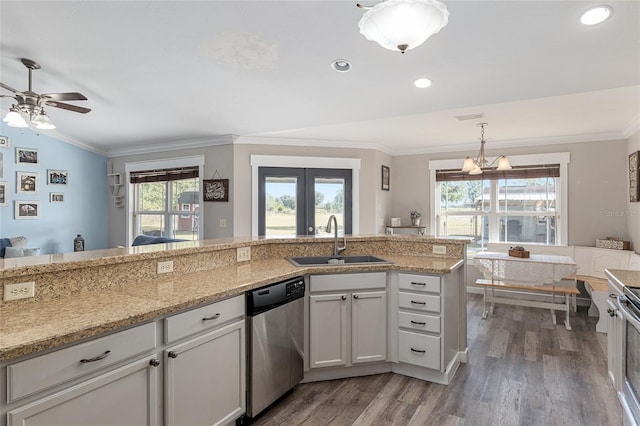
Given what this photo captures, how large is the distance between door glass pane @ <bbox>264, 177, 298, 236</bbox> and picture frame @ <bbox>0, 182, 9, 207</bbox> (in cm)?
367

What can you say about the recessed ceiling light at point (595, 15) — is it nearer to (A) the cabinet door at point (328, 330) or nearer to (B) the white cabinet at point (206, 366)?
(A) the cabinet door at point (328, 330)

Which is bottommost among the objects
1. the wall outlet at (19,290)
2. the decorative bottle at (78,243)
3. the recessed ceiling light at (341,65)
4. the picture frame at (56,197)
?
the decorative bottle at (78,243)

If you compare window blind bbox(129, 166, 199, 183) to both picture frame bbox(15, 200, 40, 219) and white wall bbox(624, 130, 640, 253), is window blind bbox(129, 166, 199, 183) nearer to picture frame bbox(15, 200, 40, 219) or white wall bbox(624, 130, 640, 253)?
picture frame bbox(15, 200, 40, 219)

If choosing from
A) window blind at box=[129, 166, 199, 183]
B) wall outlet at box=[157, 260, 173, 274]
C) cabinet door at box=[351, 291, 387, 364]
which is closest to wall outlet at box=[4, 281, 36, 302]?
wall outlet at box=[157, 260, 173, 274]

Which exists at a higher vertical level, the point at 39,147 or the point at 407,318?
the point at 39,147

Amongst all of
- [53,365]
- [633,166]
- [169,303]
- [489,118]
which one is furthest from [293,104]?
[633,166]

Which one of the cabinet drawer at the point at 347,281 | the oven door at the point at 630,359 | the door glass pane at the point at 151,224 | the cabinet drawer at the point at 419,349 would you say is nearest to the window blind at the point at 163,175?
the door glass pane at the point at 151,224

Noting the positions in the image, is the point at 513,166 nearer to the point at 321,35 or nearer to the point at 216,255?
the point at 321,35

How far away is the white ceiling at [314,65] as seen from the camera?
7.30 ft

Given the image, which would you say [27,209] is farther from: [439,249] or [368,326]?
[439,249]

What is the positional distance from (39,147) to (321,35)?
5.24 m

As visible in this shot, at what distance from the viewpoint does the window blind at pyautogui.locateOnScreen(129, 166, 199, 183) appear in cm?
549

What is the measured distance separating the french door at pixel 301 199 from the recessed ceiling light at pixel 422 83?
98.0 inches

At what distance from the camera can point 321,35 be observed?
243 centimetres
